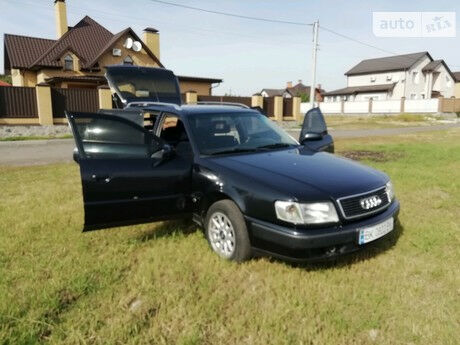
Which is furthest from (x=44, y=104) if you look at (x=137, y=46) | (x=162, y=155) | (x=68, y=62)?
(x=162, y=155)

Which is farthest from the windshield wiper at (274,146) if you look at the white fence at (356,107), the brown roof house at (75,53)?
the white fence at (356,107)

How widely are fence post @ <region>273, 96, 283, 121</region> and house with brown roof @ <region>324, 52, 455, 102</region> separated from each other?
115 feet

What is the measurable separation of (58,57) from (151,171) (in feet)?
87.9

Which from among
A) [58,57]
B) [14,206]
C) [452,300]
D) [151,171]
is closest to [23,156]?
[14,206]

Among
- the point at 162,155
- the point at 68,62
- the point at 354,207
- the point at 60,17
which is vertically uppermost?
the point at 60,17

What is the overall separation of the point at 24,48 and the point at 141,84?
26.3m

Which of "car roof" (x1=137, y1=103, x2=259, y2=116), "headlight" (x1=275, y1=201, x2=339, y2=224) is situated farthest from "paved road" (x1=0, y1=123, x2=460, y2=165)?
"headlight" (x1=275, y1=201, x2=339, y2=224)

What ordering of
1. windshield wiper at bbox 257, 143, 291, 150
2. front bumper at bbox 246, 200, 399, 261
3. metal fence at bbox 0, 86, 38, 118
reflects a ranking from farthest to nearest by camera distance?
1. metal fence at bbox 0, 86, 38, 118
2. windshield wiper at bbox 257, 143, 291, 150
3. front bumper at bbox 246, 200, 399, 261

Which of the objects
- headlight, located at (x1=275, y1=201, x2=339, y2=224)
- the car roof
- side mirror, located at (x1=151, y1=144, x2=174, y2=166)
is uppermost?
the car roof

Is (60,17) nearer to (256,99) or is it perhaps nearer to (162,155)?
(256,99)

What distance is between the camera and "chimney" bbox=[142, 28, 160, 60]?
104 ft

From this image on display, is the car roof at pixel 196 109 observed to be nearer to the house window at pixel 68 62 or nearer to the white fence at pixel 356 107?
the house window at pixel 68 62

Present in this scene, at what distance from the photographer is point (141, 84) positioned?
28.1 feet

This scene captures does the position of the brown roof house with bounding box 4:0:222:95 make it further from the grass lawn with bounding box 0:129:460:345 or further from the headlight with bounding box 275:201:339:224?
the headlight with bounding box 275:201:339:224
